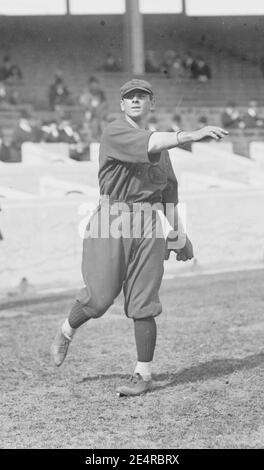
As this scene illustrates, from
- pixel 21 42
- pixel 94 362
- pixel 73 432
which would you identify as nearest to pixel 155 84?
pixel 21 42

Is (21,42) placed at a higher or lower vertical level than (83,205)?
higher

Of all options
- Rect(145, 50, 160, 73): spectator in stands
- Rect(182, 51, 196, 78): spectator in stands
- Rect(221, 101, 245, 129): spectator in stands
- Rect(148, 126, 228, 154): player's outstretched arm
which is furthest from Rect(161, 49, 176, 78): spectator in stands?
Rect(148, 126, 228, 154): player's outstretched arm

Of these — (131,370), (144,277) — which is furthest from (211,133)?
(131,370)

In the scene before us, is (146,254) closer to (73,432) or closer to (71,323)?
(71,323)

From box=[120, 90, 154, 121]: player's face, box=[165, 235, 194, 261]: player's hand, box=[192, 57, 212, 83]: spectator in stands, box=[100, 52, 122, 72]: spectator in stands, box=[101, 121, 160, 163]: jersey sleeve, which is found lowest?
box=[165, 235, 194, 261]: player's hand

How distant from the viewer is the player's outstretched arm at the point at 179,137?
14.6 feet

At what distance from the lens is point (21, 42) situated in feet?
99.7

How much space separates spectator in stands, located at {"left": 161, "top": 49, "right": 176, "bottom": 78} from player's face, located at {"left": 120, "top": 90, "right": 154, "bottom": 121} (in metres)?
22.2

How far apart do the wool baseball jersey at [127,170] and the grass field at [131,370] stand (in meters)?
1.18

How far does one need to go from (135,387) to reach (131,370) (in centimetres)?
72

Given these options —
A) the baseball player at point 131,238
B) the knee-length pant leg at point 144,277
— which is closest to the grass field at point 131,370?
the baseball player at point 131,238

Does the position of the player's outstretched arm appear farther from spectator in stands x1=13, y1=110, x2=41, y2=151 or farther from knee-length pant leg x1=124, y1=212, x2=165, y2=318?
spectator in stands x1=13, y1=110, x2=41, y2=151

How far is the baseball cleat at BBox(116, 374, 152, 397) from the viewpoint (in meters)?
5.12
